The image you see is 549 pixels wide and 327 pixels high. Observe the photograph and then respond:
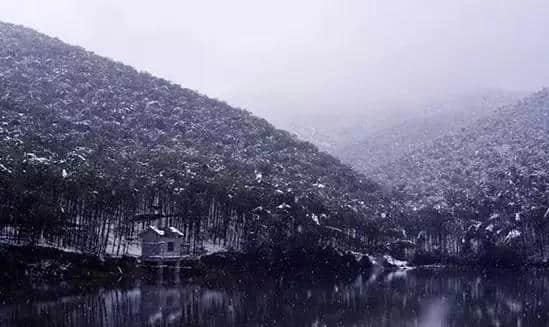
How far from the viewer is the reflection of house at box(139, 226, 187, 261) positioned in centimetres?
8188

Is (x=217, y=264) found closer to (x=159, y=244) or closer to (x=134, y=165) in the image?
(x=159, y=244)

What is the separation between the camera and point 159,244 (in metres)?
82.2

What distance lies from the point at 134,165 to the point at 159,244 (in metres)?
15.3

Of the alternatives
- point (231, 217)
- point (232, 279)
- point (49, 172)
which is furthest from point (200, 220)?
point (49, 172)

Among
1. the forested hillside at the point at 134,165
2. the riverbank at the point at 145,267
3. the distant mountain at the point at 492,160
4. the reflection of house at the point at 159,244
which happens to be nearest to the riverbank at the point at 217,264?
the riverbank at the point at 145,267

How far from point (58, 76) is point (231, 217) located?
49488 millimetres

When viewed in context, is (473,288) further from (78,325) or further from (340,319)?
(78,325)

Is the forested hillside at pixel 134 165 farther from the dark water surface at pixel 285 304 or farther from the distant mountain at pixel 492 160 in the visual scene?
the distant mountain at pixel 492 160

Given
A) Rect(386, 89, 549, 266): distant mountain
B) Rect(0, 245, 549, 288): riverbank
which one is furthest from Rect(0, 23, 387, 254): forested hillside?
Rect(386, 89, 549, 266): distant mountain

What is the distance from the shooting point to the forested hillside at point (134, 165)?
73.6m

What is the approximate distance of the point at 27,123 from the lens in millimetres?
87750

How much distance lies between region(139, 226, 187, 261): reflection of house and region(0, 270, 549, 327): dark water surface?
700cm

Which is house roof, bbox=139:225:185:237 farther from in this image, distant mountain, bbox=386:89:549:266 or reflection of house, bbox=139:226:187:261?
distant mountain, bbox=386:89:549:266

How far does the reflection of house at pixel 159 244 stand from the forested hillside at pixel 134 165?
9.99 ft
